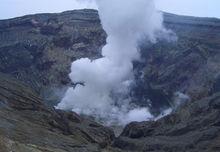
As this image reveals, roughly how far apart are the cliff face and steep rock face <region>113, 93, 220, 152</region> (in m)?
0.08

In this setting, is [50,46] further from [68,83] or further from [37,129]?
[37,129]

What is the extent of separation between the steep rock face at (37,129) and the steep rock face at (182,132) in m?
3.29

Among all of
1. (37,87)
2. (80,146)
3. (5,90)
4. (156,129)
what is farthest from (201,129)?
(37,87)

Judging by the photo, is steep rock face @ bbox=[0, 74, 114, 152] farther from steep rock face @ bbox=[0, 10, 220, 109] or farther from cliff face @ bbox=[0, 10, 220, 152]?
steep rock face @ bbox=[0, 10, 220, 109]

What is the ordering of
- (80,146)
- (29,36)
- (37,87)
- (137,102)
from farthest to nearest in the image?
(29,36), (37,87), (137,102), (80,146)

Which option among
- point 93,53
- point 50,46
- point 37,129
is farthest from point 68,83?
point 37,129

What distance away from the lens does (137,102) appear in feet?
287

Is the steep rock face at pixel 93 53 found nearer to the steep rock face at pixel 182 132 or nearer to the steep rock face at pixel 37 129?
the steep rock face at pixel 182 132

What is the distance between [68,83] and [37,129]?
163ft

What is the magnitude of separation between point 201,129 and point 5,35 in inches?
2328

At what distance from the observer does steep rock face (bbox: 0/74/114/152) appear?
38.6 meters

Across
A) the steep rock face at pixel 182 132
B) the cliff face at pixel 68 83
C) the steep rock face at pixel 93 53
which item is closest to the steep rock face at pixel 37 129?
the cliff face at pixel 68 83

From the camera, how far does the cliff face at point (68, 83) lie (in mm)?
47375

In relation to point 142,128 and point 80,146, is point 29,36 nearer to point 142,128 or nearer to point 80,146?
A: point 142,128
